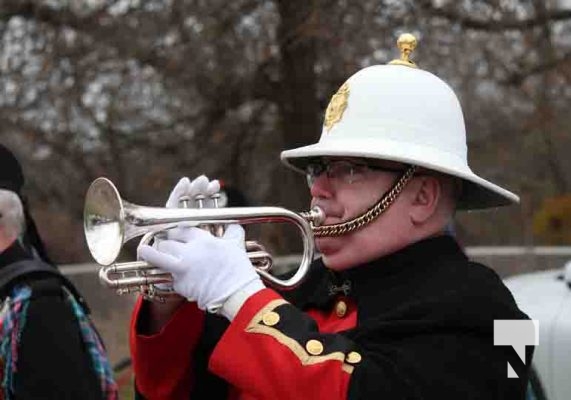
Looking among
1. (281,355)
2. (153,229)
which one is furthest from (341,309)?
(153,229)

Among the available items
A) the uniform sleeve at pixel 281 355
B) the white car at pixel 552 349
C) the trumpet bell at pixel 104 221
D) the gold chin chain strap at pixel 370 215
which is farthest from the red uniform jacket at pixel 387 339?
the white car at pixel 552 349

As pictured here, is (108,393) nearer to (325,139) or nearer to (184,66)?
(325,139)

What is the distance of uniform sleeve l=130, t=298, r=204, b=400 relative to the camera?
7.97 ft

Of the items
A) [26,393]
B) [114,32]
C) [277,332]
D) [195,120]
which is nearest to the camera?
[277,332]

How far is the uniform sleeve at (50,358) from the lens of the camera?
3.24 metres

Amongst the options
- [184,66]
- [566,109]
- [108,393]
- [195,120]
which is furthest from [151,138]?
[108,393]

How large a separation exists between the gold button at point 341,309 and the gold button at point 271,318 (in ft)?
1.04

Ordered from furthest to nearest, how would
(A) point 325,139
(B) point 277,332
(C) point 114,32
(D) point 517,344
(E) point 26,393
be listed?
(C) point 114,32
(E) point 26,393
(A) point 325,139
(D) point 517,344
(B) point 277,332

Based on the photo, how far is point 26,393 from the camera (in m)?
3.23

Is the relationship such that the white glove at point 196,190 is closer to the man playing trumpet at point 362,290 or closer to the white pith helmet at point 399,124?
the man playing trumpet at point 362,290

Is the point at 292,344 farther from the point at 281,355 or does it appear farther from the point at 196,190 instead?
the point at 196,190

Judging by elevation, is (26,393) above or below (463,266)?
below

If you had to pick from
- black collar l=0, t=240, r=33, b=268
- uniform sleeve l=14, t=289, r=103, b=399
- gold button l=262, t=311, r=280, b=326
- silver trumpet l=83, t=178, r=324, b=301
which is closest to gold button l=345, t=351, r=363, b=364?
gold button l=262, t=311, r=280, b=326

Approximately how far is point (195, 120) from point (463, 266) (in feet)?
25.4
